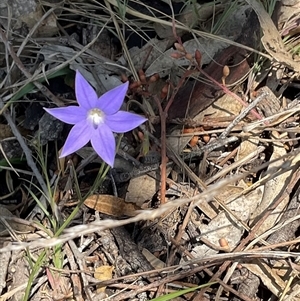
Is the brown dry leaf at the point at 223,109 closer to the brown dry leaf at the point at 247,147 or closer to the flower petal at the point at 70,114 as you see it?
the brown dry leaf at the point at 247,147

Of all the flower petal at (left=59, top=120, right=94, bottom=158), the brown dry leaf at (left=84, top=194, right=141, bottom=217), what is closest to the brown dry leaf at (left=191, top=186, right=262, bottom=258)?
the brown dry leaf at (left=84, top=194, right=141, bottom=217)

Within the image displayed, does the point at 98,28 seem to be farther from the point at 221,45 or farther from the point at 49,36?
the point at 221,45

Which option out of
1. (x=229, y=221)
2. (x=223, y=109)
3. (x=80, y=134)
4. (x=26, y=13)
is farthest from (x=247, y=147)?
(x=26, y=13)

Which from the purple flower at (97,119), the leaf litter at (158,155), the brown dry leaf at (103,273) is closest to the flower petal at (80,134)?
the purple flower at (97,119)

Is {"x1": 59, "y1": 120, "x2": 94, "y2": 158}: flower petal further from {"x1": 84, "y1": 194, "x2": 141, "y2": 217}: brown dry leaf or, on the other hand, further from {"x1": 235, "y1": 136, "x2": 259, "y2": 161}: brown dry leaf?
{"x1": 235, "y1": 136, "x2": 259, "y2": 161}: brown dry leaf

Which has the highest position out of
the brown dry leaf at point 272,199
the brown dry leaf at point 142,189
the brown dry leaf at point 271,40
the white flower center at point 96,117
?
the brown dry leaf at point 271,40

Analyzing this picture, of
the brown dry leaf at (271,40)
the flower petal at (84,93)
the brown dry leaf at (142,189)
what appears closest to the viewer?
the flower petal at (84,93)

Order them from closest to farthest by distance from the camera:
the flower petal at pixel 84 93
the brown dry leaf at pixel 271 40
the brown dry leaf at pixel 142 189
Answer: the flower petal at pixel 84 93
the brown dry leaf at pixel 271 40
the brown dry leaf at pixel 142 189
